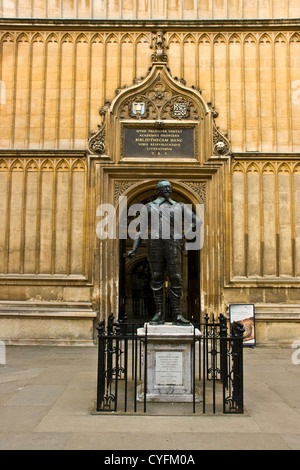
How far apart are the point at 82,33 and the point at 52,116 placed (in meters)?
2.56

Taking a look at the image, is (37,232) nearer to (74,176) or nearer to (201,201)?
(74,176)

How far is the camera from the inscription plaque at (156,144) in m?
11.1

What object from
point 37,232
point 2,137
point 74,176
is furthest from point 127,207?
point 2,137

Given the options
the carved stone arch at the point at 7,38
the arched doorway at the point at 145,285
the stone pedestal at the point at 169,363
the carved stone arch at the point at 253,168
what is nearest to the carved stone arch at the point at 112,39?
the carved stone arch at the point at 7,38

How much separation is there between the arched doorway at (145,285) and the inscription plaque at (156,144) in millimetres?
1064

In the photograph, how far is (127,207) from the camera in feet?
37.7

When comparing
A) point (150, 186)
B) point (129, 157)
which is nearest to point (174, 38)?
point (129, 157)

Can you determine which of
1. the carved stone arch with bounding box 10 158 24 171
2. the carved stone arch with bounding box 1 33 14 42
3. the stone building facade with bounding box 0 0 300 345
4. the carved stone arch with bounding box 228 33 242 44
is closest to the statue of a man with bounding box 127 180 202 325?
the stone building facade with bounding box 0 0 300 345

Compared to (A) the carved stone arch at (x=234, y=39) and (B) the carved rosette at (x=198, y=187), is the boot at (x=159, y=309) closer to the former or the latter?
(B) the carved rosette at (x=198, y=187)

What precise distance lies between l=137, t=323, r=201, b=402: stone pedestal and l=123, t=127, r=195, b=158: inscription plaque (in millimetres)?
6455

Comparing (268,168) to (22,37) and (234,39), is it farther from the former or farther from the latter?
(22,37)

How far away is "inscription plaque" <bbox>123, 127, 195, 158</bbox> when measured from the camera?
439 inches

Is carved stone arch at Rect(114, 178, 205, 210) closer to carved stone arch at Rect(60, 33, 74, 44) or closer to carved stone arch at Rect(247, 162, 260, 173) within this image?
carved stone arch at Rect(247, 162, 260, 173)

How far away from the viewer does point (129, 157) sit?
1113 centimetres
